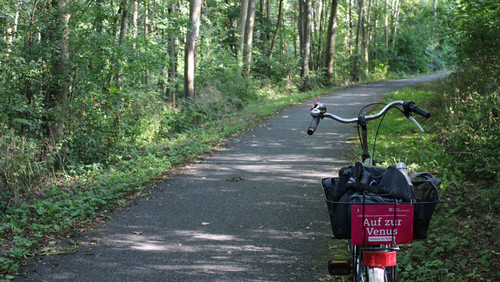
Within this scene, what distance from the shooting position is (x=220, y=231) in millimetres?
5746

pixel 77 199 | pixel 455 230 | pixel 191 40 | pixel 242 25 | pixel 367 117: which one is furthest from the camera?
pixel 242 25

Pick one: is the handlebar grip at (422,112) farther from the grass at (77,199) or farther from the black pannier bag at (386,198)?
the grass at (77,199)

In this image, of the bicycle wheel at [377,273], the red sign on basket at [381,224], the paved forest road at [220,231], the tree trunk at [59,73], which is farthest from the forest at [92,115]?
the red sign on basket at [381,224]

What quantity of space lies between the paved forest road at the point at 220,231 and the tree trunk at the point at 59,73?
314cm

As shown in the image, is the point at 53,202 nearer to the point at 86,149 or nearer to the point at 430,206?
the point at 86,149

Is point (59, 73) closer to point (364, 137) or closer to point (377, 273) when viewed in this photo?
point (364, 137)

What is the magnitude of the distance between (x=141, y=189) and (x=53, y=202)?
143 centimetres

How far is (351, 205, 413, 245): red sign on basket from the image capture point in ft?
8.64

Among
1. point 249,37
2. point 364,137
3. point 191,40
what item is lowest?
point 364,137

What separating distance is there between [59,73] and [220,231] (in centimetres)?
605

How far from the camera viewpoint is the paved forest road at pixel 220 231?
180 inches

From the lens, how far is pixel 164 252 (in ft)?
16.7

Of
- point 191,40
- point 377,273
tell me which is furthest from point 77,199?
point 191,40

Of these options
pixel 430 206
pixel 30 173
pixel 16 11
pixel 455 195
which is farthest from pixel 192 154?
pixel 430 206
